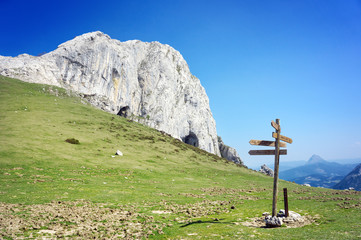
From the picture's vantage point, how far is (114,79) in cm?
17062

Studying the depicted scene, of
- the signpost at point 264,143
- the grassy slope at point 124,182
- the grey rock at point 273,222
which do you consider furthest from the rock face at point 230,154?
the grey rock at point 273,222

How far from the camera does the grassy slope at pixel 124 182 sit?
15.5 meters

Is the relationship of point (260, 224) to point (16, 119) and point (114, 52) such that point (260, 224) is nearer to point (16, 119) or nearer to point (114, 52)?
point (16, 119)

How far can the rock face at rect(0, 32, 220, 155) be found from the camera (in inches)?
5625

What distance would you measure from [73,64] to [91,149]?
12590 centimetres

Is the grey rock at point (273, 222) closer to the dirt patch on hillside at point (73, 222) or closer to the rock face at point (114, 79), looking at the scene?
the dirt patch on hillside at point (73, 222)

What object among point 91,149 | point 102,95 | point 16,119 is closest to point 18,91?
point 16,119

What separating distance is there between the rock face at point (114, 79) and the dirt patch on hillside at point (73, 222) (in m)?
130

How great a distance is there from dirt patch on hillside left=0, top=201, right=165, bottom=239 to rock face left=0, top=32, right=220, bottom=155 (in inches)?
5128

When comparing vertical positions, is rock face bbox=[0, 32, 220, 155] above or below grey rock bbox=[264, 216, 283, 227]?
above

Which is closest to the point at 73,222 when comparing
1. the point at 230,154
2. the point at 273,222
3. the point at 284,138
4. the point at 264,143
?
the point at 273,222

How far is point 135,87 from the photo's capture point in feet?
609

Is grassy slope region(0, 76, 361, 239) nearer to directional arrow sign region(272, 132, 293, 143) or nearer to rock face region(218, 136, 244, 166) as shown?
directional arrow sign region(272, 132, 293, 143)

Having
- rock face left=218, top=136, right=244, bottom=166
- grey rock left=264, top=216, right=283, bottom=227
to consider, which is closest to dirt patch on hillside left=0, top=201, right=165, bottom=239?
grey rock left=264, top=216, right=283, bottom=227
